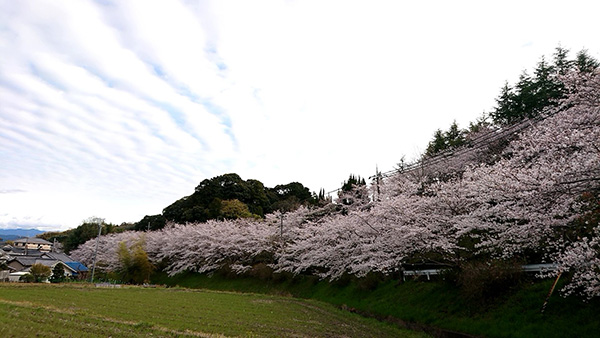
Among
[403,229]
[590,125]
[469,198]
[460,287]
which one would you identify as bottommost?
[460,287]

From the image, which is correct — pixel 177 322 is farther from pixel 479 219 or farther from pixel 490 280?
pixel 479 219

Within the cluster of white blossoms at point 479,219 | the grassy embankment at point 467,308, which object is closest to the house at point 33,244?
the cluster of white blossoms at point 479,219

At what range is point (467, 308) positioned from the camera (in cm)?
1407

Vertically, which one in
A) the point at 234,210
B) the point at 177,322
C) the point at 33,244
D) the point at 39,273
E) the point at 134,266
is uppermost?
the point at 234,210

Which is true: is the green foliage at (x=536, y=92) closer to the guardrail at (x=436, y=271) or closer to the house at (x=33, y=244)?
the guardrail at (x=436, y=271)

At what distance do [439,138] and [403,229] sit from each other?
91.9 feet

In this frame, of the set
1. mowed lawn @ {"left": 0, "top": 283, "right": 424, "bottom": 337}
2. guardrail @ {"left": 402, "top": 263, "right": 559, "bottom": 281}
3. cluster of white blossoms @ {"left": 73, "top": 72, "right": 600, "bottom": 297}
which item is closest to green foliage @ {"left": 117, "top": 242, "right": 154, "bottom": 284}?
cluster of white blossoms @ {"left": 73, "top": 72, "right": 600, "bottom": 297}

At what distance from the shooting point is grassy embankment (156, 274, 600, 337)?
34.0 ft

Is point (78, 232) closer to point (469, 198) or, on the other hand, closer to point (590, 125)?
point (469, 198)

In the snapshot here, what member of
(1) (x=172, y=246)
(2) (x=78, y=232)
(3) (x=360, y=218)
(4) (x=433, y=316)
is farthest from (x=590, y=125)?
(2) (x=78, y=232)

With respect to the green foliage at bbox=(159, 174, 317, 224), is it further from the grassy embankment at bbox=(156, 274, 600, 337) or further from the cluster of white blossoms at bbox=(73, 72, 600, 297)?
the grassy embankment at bbox=(156, 274, 600, 337)

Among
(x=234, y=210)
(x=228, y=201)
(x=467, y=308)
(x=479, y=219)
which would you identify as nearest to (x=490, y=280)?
(x=467, y=308)

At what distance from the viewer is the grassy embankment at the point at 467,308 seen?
10359mm

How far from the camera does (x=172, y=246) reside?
43594 millimetres
